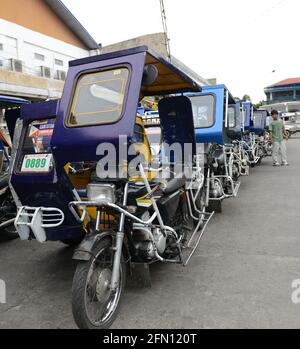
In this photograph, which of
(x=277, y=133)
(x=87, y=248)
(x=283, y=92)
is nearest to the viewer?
(x=87, y=248)

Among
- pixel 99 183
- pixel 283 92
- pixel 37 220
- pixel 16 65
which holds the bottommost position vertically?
pixel 37 220

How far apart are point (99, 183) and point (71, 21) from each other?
61.4 feet

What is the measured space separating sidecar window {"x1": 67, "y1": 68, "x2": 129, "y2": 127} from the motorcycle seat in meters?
1.01

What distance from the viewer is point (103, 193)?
2855 mm

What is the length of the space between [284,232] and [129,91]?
130 inches

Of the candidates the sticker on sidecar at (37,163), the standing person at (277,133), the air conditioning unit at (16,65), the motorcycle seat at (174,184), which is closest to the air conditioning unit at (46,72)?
the air conditioning unit at (16,65)

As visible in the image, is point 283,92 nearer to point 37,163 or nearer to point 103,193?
point 37,163

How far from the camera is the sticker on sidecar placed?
3576 mm

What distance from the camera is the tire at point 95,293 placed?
8.45 ft

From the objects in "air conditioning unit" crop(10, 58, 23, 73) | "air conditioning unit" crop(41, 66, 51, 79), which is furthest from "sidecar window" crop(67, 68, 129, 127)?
"air conditioning unit" crop(41, 66, 51, 79)

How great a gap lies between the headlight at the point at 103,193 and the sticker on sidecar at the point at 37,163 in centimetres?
86

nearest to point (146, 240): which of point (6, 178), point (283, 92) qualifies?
point (6, 178)

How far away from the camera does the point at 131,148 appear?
292 cm
